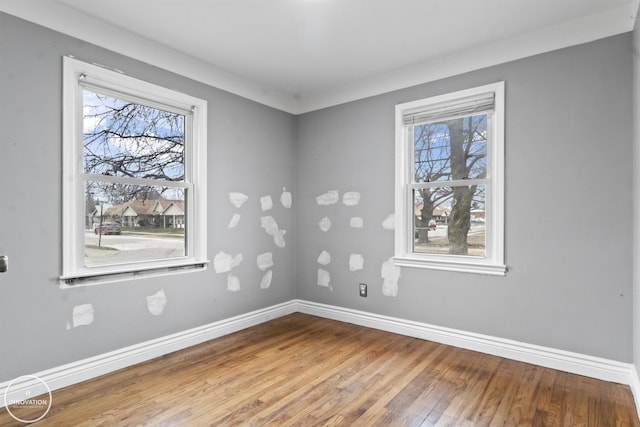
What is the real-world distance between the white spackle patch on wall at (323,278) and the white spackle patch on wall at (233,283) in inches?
37.0

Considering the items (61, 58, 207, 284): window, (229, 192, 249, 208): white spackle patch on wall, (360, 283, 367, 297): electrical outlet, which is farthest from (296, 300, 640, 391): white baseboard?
(61, 58, 207, 284): window

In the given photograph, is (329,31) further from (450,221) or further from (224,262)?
(224,262)

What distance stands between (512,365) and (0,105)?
3842 mm

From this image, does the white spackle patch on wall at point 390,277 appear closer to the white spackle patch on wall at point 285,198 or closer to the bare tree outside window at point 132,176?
the white spackle patch on wall at point 285,198

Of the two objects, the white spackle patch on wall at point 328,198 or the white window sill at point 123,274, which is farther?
the white spackle patch on wall at point 328,198

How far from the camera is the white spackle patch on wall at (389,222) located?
3.50m

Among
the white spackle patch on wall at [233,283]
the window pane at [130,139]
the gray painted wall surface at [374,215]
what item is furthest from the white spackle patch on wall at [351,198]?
the window pane at [130,139]

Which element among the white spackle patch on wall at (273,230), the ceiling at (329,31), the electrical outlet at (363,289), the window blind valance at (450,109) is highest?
the ceiling at (329,31)

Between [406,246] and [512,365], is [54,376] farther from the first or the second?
[512,365]

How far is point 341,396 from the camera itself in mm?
2271

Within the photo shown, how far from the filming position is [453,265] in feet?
10.3

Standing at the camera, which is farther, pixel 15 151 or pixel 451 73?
pixel 451 73

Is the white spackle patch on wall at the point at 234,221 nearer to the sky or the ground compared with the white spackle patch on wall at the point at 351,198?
nearer to the ground

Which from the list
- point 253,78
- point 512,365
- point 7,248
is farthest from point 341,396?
point 253,78
